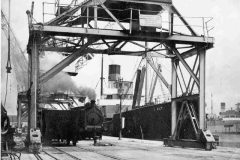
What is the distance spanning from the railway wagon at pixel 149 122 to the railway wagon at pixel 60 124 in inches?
401

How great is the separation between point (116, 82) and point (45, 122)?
4375cm

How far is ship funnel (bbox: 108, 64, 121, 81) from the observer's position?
6778cm

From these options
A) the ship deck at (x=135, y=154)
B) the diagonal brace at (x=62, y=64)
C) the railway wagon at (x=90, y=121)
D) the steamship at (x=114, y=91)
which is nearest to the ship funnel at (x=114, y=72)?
the steamship at (x=114, y=91)

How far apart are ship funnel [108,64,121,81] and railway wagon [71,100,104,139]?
42.7 metres

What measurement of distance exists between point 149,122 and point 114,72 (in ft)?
102

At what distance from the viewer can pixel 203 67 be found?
1975 cm

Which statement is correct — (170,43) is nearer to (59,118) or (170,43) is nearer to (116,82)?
(59,118)

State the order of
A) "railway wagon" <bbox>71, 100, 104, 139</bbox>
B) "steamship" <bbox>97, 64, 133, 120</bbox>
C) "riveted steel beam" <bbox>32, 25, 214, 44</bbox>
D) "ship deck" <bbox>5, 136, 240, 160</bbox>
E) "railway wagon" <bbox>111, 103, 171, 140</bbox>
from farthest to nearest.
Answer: "steamship" <bbox>97, 64, 133, 120</bbox> < "railway wagon" <bbox>111, 103, 171, 140</bbox> < "railway wagon" <bbox>71, 100, 104, 139</bbox> < "riveted steel beam" <bbox>32, 25, 214, 44</bbox> < "ship deck" <bbox>5, 136, 240, 160</bbox>

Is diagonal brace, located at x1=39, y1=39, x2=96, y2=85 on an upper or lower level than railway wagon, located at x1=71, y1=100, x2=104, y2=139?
upper

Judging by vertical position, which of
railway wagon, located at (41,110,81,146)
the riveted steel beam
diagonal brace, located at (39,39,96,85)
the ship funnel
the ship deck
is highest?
the ship funnel

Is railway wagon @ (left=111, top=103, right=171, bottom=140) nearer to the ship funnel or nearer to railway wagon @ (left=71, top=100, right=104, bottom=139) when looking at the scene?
railway wagon @ (left=71, top=100, right=104, bottom=139)

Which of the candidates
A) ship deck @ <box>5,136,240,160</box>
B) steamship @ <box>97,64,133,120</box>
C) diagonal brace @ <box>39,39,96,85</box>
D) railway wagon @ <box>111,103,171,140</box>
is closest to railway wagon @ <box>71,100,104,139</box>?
ship deck @ <box>5,136,240,160</box>

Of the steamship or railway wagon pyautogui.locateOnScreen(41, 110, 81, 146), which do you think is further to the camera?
the steamship

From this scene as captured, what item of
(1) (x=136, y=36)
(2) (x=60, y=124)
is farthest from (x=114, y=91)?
(1) (x=136, y=36)
